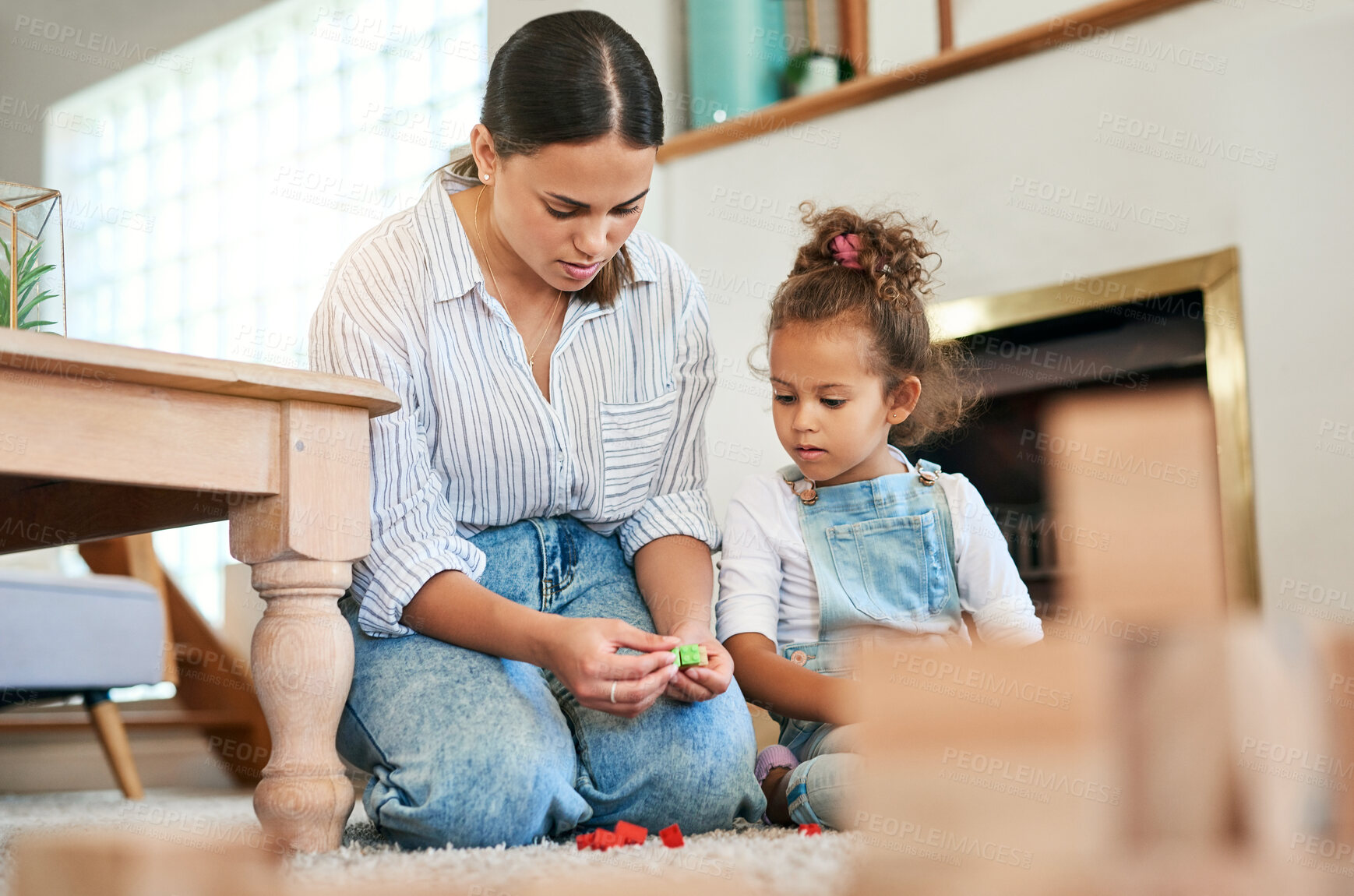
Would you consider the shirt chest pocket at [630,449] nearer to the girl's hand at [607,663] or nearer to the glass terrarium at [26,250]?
the girl's hand at [607,663]

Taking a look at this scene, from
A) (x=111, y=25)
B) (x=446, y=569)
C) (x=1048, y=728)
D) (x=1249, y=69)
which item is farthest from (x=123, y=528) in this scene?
(x=111, y=25)

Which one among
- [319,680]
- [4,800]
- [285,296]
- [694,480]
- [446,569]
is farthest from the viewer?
[285,296]

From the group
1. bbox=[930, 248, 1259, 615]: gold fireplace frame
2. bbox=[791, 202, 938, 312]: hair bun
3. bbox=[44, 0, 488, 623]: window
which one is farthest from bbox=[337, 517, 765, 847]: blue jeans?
bbox=[44, 0, 488, 623]: window

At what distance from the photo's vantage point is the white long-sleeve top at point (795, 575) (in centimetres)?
133

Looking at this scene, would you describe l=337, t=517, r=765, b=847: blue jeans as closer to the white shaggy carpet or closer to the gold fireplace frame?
the white shaggy carpet

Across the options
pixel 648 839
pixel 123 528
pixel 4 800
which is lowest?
pixel 4 800

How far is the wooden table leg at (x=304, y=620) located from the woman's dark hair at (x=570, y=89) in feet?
1.10

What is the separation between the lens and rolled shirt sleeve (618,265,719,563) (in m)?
1.23

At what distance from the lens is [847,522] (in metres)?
1.37

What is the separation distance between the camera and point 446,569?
3.36 ft

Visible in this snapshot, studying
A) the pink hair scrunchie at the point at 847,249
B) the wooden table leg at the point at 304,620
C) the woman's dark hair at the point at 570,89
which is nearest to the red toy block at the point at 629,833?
the wooden table leg at the point at 304,620

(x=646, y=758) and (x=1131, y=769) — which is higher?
(x=1131, y=769)

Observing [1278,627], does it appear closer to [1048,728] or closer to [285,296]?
[1048,728]

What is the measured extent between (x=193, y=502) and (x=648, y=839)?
0.51m
